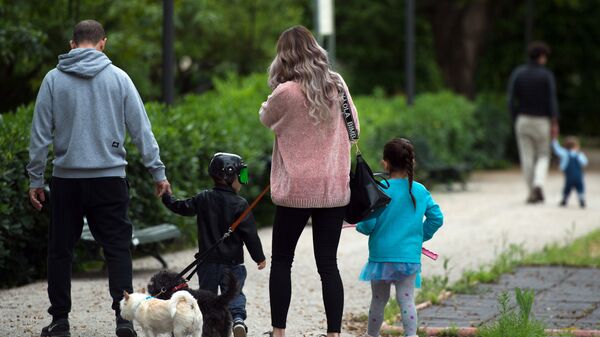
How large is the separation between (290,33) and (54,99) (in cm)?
130

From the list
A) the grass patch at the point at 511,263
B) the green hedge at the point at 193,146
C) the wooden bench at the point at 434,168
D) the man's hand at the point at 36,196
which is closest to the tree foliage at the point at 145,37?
the green hedge at the point at 193,146

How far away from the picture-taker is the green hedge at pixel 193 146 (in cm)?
825

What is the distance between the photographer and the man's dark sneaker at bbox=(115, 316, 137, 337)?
19.6ft

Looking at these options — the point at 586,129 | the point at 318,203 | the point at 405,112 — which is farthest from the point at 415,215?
the point at 586,129

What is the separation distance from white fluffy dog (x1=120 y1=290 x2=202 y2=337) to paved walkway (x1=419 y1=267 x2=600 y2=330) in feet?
6.61

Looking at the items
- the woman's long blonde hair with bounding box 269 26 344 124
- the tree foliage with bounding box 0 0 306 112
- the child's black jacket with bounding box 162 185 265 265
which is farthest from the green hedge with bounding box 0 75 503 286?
the woman's long blonde hair with bounding box 269 26 344 124

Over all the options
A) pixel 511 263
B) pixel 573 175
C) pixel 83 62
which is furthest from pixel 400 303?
pixel 573 175

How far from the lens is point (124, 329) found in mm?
5969

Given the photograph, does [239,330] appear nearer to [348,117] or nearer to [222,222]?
[222,222]

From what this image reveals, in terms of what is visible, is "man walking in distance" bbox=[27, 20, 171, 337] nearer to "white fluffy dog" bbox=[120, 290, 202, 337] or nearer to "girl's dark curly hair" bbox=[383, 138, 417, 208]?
"white fluffy dog" bbox=[120, 290, 202, 337]

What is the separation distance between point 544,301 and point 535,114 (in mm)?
7766

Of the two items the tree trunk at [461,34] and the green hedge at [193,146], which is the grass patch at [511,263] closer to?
the green hedge at [193,146]

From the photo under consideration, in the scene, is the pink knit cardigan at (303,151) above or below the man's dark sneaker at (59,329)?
above

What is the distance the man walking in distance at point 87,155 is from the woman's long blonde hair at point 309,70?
2.92 feet
